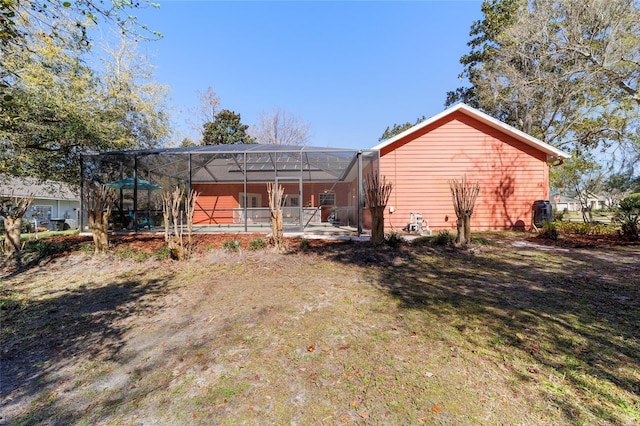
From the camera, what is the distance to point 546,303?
384cm

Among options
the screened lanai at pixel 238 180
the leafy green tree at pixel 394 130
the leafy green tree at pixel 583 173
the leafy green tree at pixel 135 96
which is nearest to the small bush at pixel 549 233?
the screened lanai at pixel 238 180

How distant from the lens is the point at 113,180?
11.8 metres

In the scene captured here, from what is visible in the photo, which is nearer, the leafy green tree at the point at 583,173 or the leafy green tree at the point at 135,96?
the leafy green tree at the point at 135,96

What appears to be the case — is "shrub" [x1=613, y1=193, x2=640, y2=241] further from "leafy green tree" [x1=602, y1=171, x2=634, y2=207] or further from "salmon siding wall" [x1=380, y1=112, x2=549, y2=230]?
"leafy green tree" [x1=602, y1=171, x2=634, y2=207]

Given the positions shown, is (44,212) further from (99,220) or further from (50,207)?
(99,220)

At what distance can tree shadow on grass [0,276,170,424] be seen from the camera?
2.57 meters

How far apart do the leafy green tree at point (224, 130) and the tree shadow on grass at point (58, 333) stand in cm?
2446

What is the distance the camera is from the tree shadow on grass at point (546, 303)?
2342 mm

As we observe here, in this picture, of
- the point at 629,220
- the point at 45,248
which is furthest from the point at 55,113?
the point at 629,220

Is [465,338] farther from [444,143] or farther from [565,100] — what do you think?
[565,100]

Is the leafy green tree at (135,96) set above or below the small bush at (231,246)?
above

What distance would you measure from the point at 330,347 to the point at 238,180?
586 inches

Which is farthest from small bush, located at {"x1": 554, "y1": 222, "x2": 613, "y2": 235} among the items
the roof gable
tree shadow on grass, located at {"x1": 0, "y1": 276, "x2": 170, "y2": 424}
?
tree shadow on grass, located at {"x1": 0, "y1": 276, "x2": 170, "y2": 424}

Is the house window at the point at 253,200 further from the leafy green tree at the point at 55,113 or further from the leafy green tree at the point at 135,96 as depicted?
the leafy green tree at the point at 55,113
